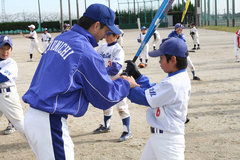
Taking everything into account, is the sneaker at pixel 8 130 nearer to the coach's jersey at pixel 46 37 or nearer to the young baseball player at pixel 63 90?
the young baseball player at pixel 63 90

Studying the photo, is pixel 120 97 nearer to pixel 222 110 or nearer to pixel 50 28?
pixel 222 110

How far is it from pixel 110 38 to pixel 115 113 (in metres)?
2.40

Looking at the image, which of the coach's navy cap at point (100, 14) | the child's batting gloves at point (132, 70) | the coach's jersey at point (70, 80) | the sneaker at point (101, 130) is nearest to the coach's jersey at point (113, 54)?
the sneaker at point (101, 130)

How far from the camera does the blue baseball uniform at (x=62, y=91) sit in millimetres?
2596

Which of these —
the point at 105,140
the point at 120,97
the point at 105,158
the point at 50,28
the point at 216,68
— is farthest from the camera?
the point at 50,28

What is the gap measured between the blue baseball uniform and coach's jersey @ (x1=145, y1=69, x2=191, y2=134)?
0.46 meters

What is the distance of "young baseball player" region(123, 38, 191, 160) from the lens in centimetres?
297

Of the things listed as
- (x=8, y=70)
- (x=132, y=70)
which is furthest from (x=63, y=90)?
(x=8, y=70)

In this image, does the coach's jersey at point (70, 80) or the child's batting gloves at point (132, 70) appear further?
the child's batting gloves at point (132, 70)

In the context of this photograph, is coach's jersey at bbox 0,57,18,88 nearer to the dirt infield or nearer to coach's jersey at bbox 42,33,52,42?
the dirt infield

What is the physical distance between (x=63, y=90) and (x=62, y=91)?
1 cm

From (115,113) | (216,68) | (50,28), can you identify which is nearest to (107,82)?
(115,113)

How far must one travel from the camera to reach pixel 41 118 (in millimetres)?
2686

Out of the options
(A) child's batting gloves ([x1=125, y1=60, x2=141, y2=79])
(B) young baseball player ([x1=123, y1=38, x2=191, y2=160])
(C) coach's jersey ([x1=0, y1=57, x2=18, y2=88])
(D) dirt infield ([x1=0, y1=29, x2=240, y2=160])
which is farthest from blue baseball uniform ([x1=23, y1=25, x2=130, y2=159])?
(C) coach's jersey ([x1=0, y1=57, x2=18, y2=88])
